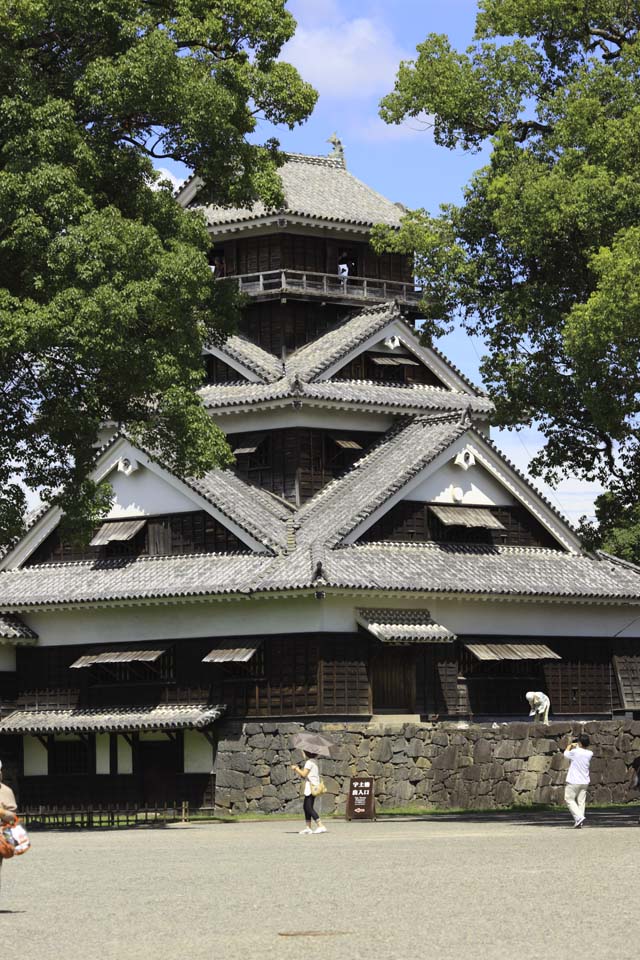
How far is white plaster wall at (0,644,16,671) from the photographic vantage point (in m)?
48.0

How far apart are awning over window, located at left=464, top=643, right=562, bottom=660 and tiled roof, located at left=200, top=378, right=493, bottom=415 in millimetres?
6591

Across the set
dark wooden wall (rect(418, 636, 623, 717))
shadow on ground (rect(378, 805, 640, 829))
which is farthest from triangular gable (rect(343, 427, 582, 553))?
shadow on ground (rect(378, 805, 640, 829))

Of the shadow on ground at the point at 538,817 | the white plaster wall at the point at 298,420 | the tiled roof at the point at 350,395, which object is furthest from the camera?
the white plaster wall at the point at 298,420

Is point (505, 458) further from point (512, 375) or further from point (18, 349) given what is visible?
point (18, 349)

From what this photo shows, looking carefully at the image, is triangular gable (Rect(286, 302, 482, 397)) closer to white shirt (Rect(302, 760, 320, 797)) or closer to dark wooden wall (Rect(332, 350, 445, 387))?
dark wooden wall (Rect(332, 350, 445, 387))

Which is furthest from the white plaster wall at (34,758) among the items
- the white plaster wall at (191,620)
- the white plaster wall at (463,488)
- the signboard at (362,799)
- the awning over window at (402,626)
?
the signboard at (362,799)

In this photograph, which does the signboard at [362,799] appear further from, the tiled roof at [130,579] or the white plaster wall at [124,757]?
the white plaster wall at [124,757]

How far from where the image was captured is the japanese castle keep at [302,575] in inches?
1705

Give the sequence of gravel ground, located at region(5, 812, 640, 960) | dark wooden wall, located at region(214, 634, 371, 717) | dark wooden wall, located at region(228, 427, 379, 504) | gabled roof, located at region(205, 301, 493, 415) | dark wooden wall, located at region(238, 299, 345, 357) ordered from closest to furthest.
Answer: gravel ground, located at region(5, 812, 640, 960) → dark wooden wall, located at region(214, 634, 371, 717) → gabled roof, located at region(205, 301, 493, 415) → dark wooden wall, located at region(228, 427, 379, 504) → dark wooden wall, located at region(238, 299, 345, 357)

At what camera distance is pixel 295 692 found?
42.8 meters

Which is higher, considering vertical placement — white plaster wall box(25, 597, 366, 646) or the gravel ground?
white plaster wall box(25, 597, 366, 646)

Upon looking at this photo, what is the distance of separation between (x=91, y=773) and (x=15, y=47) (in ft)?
73.2

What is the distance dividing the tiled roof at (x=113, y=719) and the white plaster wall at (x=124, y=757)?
116 centimetres

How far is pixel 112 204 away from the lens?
33.9 metres
